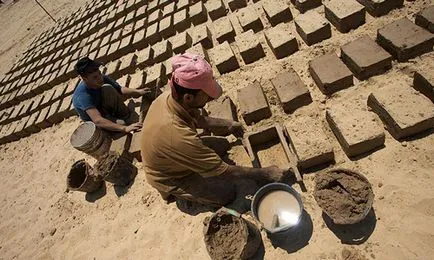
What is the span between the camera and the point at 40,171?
17.5 ft

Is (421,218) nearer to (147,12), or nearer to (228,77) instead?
(228,77)

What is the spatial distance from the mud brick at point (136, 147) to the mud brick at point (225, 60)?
153cm

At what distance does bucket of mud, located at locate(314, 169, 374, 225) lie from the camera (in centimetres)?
261

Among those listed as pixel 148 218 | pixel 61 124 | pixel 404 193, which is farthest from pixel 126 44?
pixel 404 193

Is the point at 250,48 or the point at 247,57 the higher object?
the point at 250,48

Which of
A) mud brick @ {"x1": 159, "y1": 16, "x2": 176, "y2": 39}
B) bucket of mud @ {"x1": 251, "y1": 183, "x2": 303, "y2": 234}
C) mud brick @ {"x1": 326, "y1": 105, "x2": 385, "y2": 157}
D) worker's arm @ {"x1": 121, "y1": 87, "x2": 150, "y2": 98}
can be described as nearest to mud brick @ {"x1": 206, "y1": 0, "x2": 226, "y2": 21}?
mud brick @ {"x1": 159, "y1": 16, "x2": 176, "y2": 39}

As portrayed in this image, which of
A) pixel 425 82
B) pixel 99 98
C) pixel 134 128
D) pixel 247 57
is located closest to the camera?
pixel 425 82

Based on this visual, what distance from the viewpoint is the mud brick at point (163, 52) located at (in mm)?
5676

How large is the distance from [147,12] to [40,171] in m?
3.90

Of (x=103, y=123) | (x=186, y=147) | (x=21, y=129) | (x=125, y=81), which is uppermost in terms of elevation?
(x=186, y=147)

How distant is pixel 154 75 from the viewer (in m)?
5.21

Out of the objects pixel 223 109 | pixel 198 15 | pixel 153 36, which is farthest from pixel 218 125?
pixel 153 36

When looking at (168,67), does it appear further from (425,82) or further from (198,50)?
(425,82)

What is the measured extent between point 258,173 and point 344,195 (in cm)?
74
